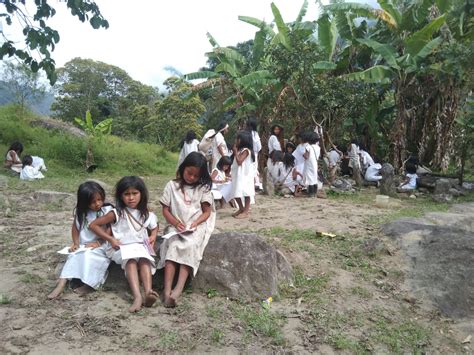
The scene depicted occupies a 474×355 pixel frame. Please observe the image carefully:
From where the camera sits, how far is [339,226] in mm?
5465

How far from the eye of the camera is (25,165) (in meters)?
9.74

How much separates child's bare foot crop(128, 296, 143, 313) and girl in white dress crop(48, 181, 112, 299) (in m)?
0.47

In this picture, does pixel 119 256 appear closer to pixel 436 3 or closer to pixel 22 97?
pixel 436 3

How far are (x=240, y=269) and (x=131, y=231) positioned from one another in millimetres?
967

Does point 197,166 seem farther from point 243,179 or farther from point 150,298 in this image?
point 243,179

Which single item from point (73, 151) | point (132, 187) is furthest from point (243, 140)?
point (73, 151)

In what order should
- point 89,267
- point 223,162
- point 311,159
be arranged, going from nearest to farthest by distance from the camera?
1. point 89,267
2. point 223,162
3. point 311,159

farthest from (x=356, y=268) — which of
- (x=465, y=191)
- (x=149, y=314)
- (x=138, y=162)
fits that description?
(x=138, y=162)

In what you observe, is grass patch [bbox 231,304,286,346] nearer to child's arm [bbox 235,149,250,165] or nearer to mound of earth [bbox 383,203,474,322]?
mound of earth [bbox 383,203,474,322]

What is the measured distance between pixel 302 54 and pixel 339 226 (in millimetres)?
4910

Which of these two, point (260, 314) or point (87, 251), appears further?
point (87, 251)

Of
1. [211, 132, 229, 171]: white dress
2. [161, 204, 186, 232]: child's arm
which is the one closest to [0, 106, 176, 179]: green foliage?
[211, 132, 229, 171]: white dress

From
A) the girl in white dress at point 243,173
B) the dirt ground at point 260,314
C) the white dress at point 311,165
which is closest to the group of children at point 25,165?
the dirt ground at point 260,314

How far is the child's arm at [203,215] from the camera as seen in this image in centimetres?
359
